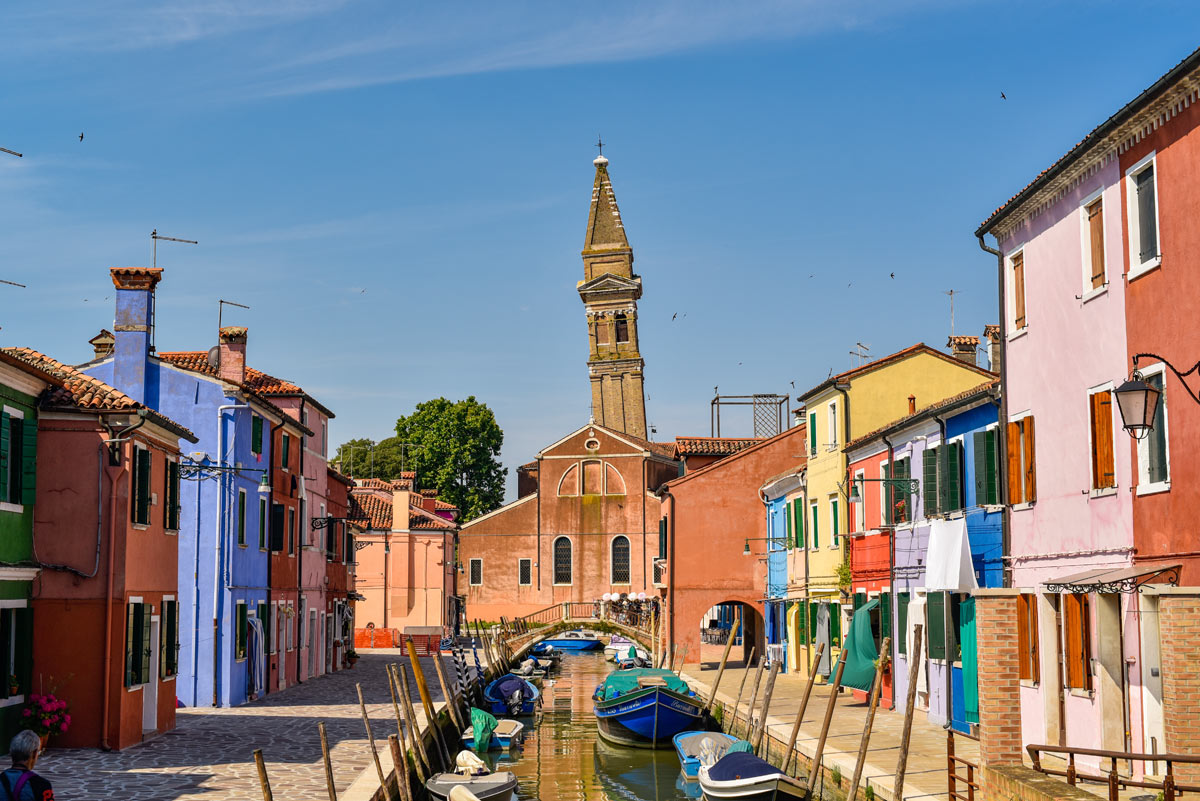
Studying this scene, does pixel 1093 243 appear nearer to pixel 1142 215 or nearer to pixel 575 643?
pixel 1142 215

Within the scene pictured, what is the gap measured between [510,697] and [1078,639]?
2042 centimetres

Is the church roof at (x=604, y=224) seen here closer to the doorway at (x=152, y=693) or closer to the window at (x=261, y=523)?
the window at (x=261, y=523)

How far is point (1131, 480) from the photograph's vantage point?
14.4 metres

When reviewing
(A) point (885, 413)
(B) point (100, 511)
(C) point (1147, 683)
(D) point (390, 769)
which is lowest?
(D) point (390, 769)

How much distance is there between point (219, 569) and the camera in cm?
2722

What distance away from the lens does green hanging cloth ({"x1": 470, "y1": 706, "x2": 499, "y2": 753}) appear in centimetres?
2583

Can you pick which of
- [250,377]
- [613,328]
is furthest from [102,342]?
[613,328]

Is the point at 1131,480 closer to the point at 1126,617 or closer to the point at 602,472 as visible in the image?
the point at 1126,617

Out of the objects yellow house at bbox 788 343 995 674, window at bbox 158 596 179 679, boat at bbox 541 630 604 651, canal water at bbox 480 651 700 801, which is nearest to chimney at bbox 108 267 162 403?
window at bbox 158 596 179 679

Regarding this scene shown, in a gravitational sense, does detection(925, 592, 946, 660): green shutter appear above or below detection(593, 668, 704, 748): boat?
above

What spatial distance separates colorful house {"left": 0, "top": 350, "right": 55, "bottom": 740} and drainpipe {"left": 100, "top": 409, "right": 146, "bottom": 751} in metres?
1.01

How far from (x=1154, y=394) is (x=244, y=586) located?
21.3 meters

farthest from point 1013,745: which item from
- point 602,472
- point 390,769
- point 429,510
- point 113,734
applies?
point 602,472

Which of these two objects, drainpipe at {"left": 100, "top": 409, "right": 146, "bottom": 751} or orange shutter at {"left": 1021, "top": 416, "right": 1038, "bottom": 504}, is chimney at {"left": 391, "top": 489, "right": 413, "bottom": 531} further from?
orange shutter at {"left": 1021, "top": 416, "right": 1038, "bottom": 504}
